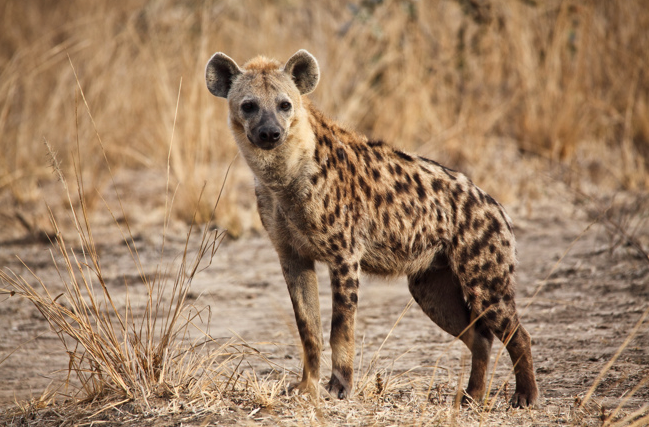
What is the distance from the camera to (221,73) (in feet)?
13.4

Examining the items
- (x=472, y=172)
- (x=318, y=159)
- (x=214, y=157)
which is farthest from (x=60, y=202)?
(x=318, y=159)

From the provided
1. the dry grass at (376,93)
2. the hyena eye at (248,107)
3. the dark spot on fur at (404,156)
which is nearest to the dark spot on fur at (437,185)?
the dark spot on fur at (404,156)

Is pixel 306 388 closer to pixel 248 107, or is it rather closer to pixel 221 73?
pixel 248 107

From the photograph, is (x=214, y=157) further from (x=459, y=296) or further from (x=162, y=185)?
(x=459, y=296)

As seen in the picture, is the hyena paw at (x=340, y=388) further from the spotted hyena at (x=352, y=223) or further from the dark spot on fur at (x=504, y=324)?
the dark spot on fur at (x=504, y=324)

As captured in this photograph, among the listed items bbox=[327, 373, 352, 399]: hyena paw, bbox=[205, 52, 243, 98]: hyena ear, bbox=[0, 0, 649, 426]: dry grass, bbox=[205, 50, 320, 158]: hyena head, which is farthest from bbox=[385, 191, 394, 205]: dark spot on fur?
bbox=[0, 0, 649, 426]: dry grass

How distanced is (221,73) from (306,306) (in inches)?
55.0

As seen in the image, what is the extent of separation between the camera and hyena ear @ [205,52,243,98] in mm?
3996

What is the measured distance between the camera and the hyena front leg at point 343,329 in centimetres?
361

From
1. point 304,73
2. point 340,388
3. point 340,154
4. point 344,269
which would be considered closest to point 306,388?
point 340,388

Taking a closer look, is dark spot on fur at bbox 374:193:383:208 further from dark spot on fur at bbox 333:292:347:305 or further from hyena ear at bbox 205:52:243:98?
hyena ear at bbox 205:52:243:98

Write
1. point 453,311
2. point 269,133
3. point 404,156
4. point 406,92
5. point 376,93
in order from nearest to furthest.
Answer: point 269,133, point 453,311, point 404,156, point 406,92, point 376,93

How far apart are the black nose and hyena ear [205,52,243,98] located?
587 mm

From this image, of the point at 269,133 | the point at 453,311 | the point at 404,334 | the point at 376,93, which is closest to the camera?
the point at 269,133
